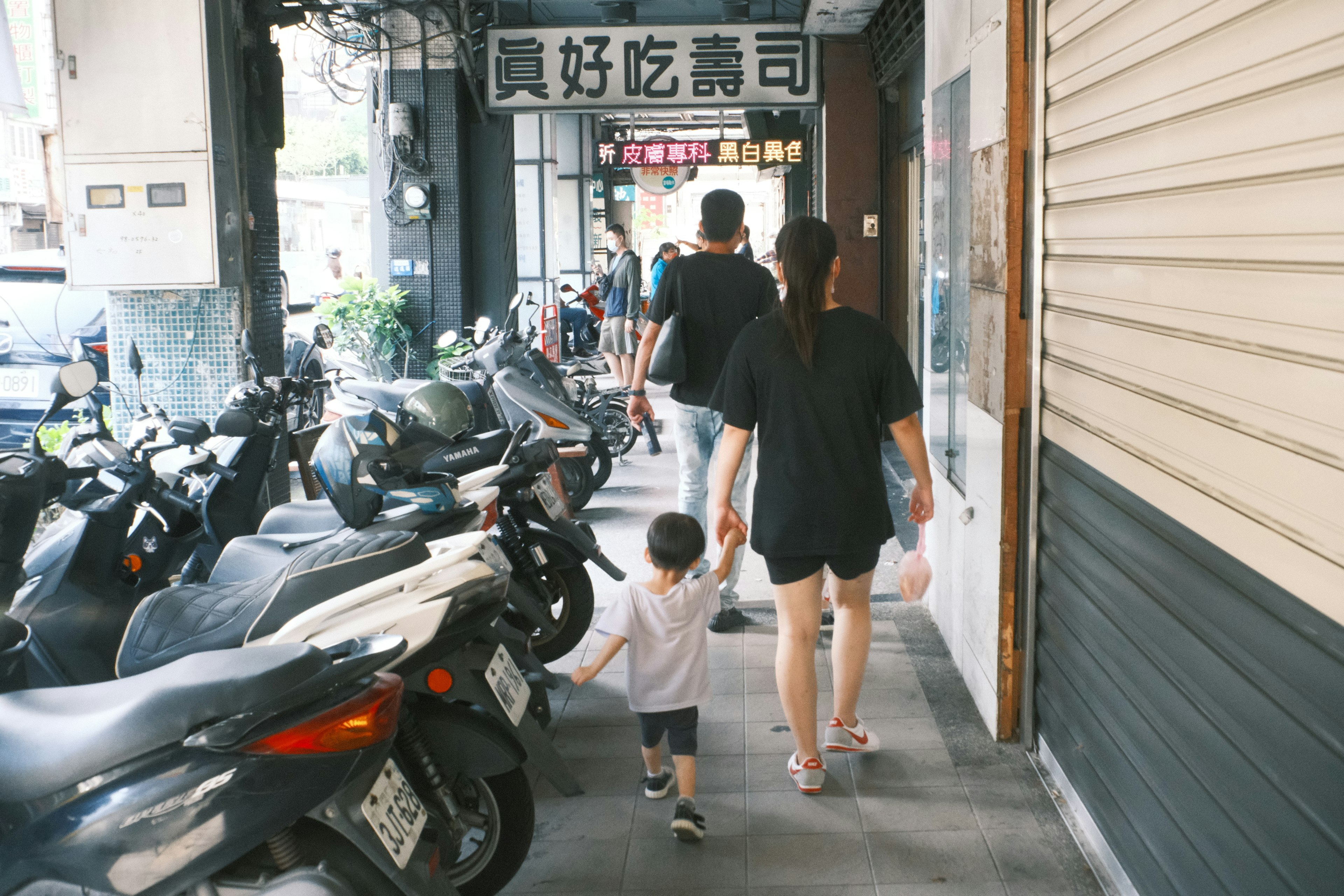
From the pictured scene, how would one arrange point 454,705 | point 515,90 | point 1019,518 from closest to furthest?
point 454,705 < point 1019,518 < point 515,90

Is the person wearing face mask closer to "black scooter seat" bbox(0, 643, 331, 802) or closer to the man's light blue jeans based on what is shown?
the man's light blue jeans

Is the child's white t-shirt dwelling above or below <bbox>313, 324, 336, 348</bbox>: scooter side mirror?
below

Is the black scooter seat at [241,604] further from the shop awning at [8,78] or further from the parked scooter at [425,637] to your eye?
the shop awning at [8,78]

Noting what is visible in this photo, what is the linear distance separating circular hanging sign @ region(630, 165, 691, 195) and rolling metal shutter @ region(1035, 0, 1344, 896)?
20.6m

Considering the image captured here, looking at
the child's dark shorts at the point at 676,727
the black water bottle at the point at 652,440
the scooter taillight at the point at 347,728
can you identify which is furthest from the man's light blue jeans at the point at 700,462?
the black water bottle at the point at 652,440

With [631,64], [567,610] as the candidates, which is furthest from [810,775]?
[631,64]

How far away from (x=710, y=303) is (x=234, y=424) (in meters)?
1.91

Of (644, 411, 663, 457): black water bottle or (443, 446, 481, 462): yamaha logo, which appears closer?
(443, 446, 481, 462): yamaha logo

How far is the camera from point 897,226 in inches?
374

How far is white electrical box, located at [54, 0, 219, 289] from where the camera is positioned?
5.61 meters

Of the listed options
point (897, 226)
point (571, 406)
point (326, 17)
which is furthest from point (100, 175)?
point (897, 226)

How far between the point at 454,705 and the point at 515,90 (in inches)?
254

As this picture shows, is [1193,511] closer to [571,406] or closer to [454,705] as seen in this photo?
[454,705]

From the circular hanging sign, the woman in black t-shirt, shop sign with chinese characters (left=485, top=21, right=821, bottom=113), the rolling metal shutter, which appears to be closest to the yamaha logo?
the woman in black t-shirt
